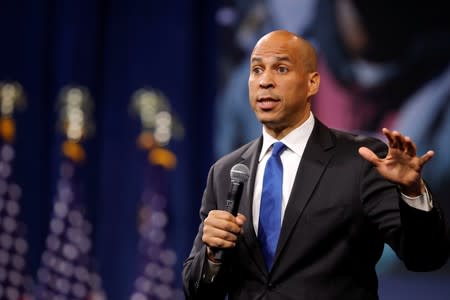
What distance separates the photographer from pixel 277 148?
1915mm

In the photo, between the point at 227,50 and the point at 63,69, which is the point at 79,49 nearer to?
the point at 63,69

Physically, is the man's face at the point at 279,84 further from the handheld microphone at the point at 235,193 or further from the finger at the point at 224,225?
the finger at the point at 224,225

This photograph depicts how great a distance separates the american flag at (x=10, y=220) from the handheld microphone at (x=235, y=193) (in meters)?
2.67

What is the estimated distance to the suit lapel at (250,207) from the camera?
5.77ft

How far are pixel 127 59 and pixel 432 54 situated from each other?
1.76m

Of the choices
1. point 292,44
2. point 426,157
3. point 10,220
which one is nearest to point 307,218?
point 426,157

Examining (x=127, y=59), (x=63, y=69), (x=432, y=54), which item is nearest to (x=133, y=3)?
(x=127, y=59)

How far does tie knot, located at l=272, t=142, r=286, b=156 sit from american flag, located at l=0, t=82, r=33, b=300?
8.43 ft

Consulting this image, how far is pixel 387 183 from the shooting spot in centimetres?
175

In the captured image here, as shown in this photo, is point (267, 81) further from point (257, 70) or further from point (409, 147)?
point (409, 147)

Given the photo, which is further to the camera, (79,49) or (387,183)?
(79,49)

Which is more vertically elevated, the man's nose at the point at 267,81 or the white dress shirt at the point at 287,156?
the man's nose at the point at 267,81

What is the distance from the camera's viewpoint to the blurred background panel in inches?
134

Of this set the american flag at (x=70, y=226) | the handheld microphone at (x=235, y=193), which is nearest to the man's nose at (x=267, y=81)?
the handheld microphone at (x=235, y=193)
